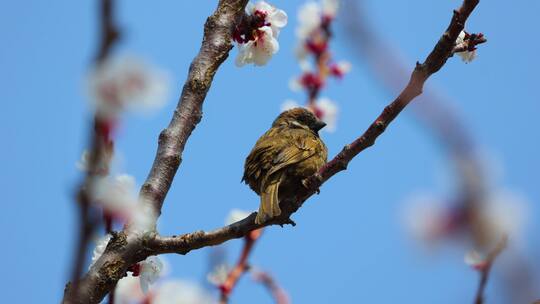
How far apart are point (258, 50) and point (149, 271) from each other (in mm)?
1342

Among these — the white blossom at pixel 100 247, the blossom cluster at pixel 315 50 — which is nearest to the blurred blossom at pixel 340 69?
the blossom cluster at pixel 315 50

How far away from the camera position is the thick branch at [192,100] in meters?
2.92

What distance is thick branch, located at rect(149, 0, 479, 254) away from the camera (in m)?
2.58

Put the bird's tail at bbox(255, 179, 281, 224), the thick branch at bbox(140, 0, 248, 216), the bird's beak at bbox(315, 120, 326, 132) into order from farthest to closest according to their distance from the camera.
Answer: the bird's beak at bbox(315, 120, 326, 132) → the bird's tail at bbox(255, 179, 281, 224) → the thick branch at bbox(140, 0, 248, 216)

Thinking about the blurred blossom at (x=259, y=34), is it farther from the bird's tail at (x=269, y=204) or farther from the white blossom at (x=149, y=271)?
the white blossom at (x=149, y=271)

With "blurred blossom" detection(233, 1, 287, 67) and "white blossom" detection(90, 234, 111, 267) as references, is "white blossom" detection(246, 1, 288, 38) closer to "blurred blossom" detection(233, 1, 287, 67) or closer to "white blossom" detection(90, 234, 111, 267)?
"blurred blossom" detection(233, 1, 287, 67)

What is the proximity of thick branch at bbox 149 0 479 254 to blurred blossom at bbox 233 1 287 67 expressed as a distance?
0.77m

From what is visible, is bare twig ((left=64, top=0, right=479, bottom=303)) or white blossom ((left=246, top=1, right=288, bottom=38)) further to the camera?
white blossom ((left=246, top=1, right=288, bottom=38))

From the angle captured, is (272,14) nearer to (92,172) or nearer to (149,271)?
(149,271)

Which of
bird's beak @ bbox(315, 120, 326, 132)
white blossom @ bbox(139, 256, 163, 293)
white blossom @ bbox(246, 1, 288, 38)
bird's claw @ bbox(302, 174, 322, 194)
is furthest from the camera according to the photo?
bird's beak @ bbox(315, 120, 326, 132)

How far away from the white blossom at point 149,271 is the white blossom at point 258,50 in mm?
1224

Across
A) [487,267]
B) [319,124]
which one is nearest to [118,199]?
[487,267]

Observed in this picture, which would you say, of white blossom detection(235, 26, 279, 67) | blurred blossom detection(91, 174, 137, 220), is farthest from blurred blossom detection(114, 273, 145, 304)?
blurred blossom detection(91, 174, 137, 220)

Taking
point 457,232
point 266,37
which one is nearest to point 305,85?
point 266,37
